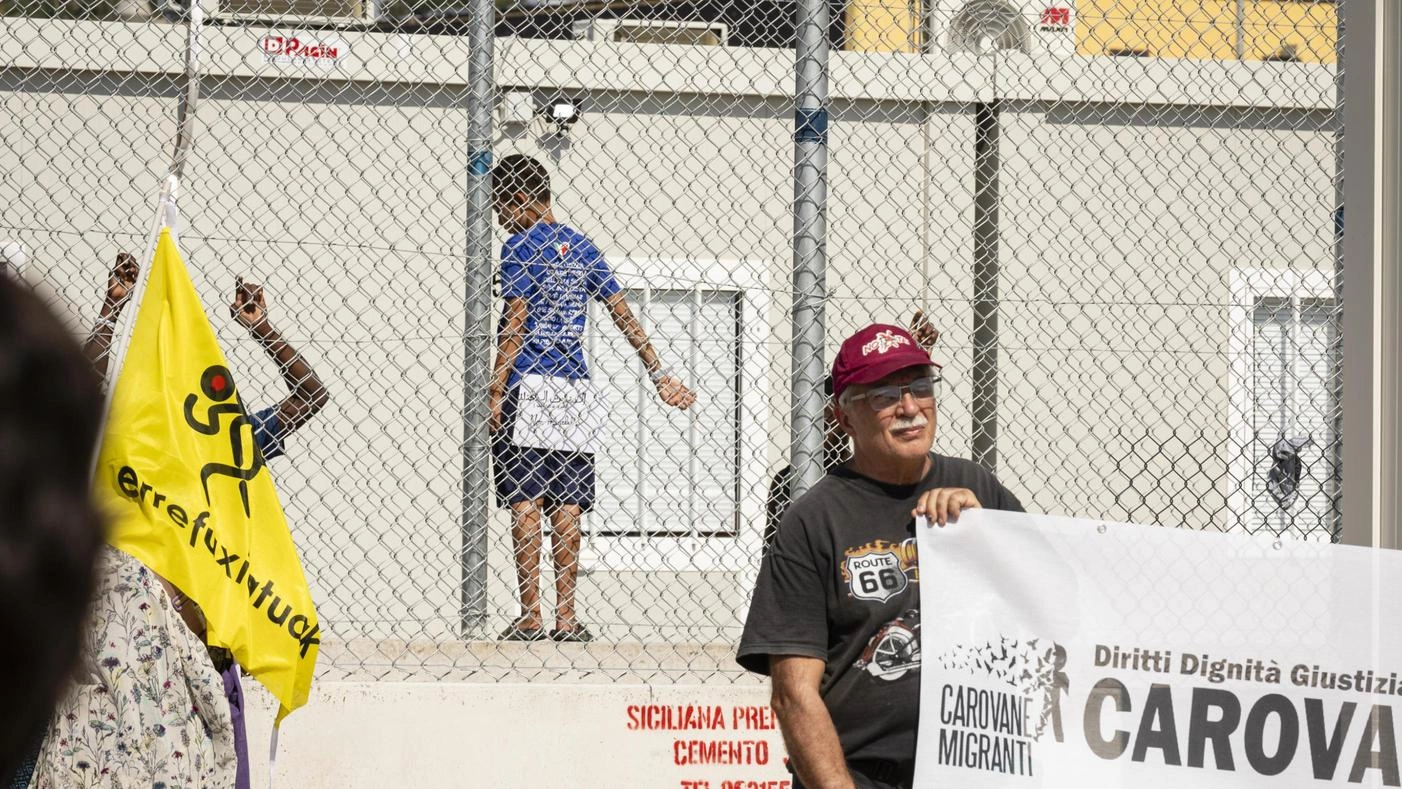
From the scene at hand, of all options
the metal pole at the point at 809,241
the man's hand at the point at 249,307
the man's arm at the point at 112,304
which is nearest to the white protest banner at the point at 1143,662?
the metal pole at the point at 809,241

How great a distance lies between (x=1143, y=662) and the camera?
367cm

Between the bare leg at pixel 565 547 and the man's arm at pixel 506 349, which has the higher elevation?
the man's arm at pixel 506 349

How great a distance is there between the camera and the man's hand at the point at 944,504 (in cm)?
359

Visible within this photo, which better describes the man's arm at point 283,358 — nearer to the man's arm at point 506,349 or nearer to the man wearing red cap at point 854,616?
the man's arm at point 506,349

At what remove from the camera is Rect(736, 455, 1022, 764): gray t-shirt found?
3531mm

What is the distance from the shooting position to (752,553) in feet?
20.9

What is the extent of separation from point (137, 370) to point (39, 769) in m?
1.19

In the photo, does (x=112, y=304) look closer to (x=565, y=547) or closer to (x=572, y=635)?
(x=565, y=547)

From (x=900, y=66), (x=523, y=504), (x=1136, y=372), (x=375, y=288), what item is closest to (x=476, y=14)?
(x=523, y=504)

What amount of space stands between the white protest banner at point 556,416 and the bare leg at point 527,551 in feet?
0.83

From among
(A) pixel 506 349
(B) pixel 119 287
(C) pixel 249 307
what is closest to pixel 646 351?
(A) pixel 506 349

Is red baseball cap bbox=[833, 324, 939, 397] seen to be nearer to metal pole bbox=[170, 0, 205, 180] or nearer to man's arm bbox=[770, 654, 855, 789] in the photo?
man's arm bbox=[770, 654, 855, 789]

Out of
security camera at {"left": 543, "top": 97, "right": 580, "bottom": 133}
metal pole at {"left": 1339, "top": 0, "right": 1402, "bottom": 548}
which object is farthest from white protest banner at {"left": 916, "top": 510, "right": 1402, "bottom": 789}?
security camera at {"left": 543, "top": 97, "right": 580, "bottom": 133}

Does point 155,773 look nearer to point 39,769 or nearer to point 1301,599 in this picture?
point 39,769
